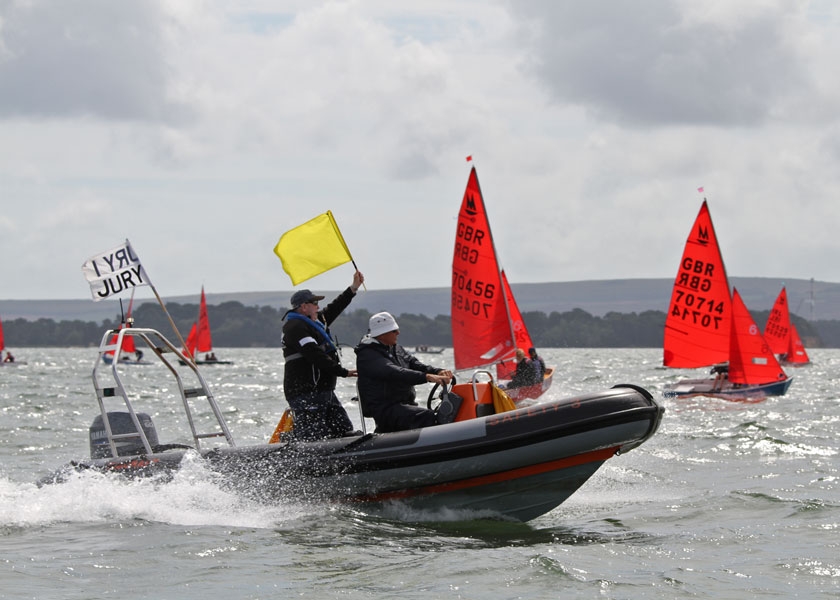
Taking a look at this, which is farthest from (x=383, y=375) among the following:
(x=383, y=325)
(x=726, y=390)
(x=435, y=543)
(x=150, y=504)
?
(x=726, y=390)

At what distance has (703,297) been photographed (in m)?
25.7

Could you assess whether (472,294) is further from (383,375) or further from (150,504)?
(150,504)

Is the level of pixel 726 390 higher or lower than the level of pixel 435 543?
lower

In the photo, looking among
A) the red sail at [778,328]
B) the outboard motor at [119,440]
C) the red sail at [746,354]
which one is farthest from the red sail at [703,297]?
the red sail at [778,328]

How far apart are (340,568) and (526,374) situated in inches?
667

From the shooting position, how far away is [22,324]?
15888 cm

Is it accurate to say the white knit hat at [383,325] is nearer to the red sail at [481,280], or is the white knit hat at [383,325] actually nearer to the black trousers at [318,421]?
the black trousers at [318,421]

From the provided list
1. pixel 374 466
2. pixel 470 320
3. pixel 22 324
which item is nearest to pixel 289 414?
pixel 374 466

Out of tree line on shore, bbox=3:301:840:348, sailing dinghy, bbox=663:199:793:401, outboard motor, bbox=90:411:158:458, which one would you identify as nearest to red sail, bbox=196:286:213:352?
sailing dinghy, bbox=663:199:793:401

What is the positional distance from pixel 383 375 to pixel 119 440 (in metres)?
2.64

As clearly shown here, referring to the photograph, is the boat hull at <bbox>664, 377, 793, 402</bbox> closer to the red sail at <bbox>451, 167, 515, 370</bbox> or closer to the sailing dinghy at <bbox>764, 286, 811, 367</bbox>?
the red sail at <bbox>451, 167, 515, 370</bbox>

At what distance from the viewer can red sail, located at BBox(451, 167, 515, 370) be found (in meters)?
22.8

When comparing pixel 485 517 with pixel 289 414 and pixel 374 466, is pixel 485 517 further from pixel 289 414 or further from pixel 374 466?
pixel 289 414

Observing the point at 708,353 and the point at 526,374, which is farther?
the point at 708,353
